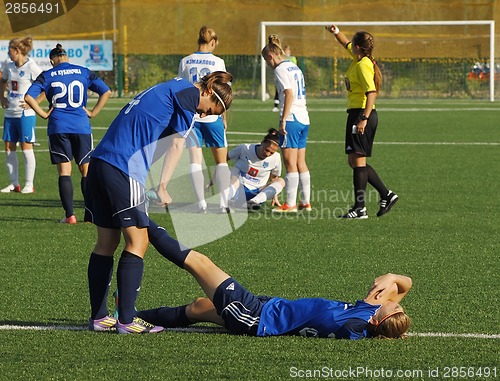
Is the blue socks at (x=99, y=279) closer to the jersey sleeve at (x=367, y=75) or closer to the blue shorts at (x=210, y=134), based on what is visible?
the jersey sleeve at (x=367, y=75)

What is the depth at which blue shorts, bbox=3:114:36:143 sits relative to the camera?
1435 centimetres

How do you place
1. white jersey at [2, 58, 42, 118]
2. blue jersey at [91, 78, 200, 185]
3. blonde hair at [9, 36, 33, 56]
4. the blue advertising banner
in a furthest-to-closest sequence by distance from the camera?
the blue advertising banner
white jersey at [2, 58, 42, 118]
blonde hair at [9, 36, 33, 56]
blue jersey at [91, 78, 200, 185]

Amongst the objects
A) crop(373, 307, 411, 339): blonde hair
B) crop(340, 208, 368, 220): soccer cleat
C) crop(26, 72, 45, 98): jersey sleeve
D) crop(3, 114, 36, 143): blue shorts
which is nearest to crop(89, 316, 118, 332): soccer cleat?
crop(373, 307, 411, 339): blonde hair

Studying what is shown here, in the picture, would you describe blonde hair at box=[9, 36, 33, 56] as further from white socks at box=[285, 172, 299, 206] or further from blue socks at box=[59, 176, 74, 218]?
white socks at box=[285, 172, 299, 206]

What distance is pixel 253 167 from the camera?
12945 millimetres

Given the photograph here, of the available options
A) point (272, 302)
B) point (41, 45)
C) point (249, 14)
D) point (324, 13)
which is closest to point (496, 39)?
point (324, 13)

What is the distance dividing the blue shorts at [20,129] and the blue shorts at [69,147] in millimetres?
2875

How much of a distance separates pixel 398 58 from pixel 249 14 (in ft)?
18.2

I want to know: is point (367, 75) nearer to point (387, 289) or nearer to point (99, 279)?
point (387, 289)

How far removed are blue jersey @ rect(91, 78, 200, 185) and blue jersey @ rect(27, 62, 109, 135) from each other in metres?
5.34

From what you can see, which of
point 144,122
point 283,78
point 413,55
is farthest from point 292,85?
point 413,55

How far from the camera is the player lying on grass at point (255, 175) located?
1276cm

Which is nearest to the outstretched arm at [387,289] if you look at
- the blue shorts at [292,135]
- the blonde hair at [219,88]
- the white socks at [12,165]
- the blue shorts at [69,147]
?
the blonde hair at [219,88]

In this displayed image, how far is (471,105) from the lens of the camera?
33.5 m
